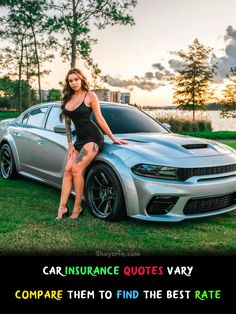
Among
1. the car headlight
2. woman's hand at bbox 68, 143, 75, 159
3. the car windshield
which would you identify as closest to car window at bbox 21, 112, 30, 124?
the car windshield

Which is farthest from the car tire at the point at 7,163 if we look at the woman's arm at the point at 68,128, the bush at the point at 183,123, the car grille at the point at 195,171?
the bush at the point at 183,123

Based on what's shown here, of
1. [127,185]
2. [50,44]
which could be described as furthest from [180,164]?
[50,44]

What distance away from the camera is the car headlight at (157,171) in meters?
4.87

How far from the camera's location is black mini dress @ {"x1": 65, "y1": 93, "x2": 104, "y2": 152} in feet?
16.7

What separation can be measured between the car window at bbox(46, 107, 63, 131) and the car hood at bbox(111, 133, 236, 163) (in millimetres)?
1279

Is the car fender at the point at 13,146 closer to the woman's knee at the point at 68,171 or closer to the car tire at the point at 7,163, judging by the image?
the car tire at the point at 7,163

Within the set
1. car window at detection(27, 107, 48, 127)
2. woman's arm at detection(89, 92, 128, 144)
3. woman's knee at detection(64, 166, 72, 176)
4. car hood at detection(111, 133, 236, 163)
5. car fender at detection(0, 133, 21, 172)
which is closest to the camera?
car hood at detection(111, 133, 236, 163)

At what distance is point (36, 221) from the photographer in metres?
5.32

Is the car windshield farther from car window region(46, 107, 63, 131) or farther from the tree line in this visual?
the tree line

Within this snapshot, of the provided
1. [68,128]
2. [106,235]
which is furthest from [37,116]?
[106,235]

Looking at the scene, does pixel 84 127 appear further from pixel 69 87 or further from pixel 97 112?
pixel 69 87

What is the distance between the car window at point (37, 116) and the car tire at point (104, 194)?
1906 mm

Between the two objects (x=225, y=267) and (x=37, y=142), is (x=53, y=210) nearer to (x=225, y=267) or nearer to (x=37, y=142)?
(x=37, y=142)

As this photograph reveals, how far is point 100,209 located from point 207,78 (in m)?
38.1
